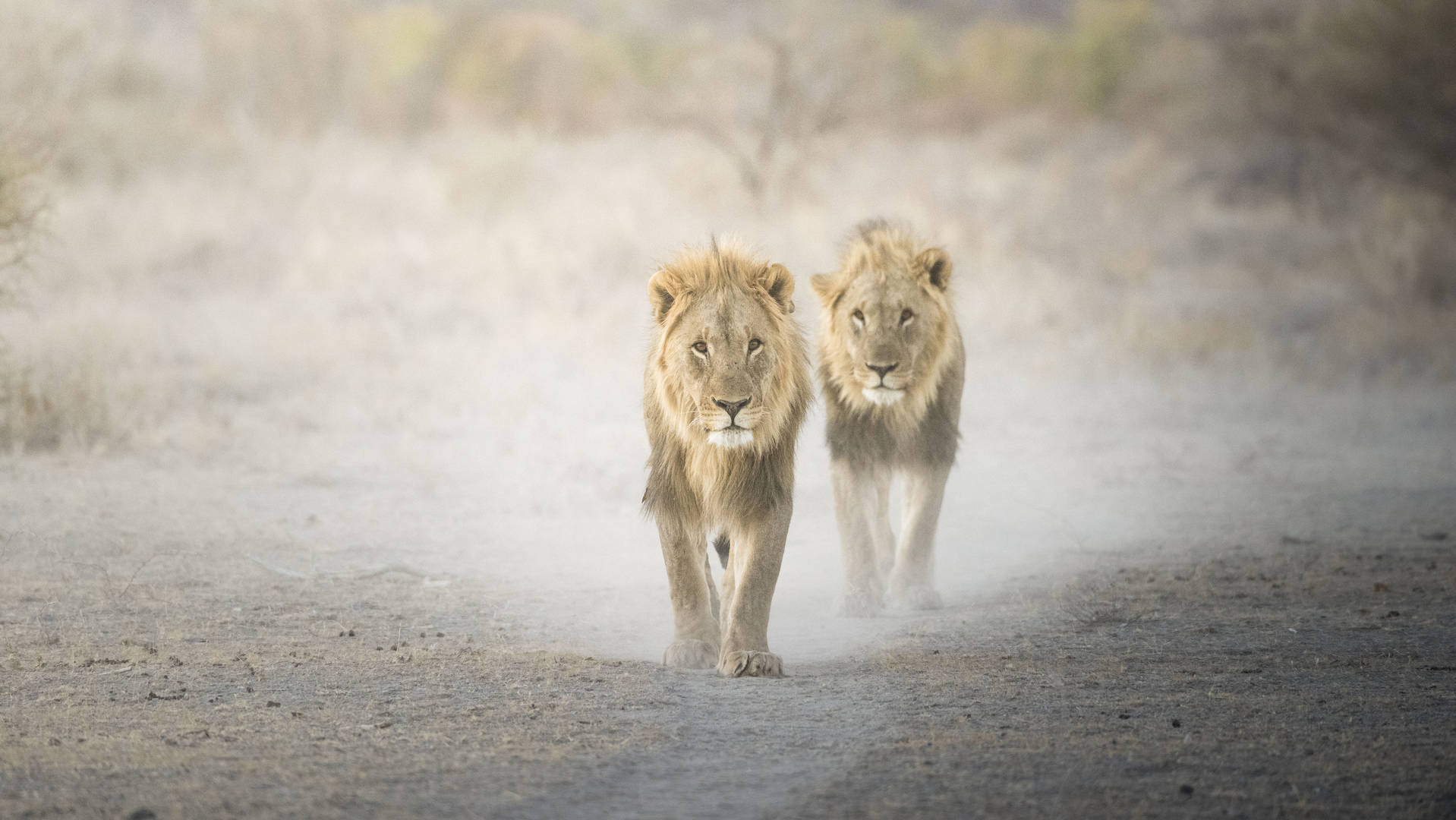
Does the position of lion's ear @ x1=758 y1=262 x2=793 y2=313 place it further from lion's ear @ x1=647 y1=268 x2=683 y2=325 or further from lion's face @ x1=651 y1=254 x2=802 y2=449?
lion's ear @ x1=647 y1=268 x2=683 y2=325

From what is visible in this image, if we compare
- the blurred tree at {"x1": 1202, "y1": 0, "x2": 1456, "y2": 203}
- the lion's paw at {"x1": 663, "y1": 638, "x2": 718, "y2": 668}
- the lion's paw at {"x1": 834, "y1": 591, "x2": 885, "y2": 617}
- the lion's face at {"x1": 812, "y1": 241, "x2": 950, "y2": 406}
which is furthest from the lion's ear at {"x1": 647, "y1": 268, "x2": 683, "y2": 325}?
the blurred tree at {"x1": 1202, "y1": 0, "x2": 1456, "y2": 203}

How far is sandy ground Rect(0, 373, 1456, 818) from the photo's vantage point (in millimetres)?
4023

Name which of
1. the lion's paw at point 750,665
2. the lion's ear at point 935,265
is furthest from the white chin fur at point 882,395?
the lion's paw at point 750,665

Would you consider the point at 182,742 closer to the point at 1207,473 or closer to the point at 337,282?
the point at 1207,473

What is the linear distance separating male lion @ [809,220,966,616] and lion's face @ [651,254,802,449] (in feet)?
3.86

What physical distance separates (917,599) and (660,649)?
122 cm

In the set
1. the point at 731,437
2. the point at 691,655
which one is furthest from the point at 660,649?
the point at 731,437

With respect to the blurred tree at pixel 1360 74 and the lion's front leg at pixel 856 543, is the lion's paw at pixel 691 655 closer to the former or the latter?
the lion's front leg at pixel 856 543

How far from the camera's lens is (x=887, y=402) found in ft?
21.9

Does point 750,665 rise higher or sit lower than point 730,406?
lower

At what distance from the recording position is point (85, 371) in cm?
1083

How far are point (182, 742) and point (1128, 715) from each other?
267 cm

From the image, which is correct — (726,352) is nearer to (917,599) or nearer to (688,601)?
(688,601)

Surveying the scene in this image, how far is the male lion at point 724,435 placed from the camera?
5.26 metres
